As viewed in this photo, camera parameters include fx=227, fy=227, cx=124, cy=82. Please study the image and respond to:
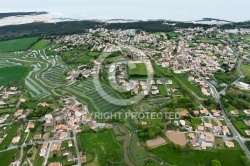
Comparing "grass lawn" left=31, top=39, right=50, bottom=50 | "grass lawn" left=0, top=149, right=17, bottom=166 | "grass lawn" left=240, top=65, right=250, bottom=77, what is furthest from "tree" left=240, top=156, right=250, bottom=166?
"grass lawn" left=31, top=39, right=50, bottom=50

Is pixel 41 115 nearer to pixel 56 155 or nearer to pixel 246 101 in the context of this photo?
pixel 56 155

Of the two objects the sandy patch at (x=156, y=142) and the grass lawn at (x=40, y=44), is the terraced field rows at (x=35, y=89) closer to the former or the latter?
the sandy patch at (x=156, y=142)

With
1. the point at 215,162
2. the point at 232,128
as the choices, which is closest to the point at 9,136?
→ the point at 215,162

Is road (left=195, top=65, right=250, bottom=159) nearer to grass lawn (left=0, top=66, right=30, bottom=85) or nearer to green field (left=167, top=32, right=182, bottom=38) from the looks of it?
green field (left=167, top=32, right=182, bottom=38)

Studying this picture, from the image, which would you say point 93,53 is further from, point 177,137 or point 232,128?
point 232,128

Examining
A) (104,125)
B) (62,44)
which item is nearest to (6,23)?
(62,44)

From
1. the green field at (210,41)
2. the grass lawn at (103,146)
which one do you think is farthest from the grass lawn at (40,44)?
the green field at (210,41)

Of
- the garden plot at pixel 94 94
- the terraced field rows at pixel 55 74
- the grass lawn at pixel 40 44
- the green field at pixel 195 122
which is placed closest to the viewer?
the green field at pixel 195 122
